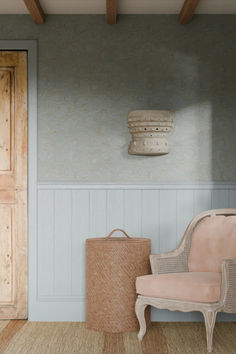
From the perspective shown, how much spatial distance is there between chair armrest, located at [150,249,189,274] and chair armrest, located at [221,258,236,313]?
572 millimetres

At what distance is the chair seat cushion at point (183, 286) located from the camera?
3236mm

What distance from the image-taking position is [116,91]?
Result: 165 inches

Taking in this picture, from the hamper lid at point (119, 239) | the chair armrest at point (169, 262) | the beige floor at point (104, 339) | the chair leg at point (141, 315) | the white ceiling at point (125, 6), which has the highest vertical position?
the white ceiling at point (125, 6)

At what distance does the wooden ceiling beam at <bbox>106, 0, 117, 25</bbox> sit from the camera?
3748mm

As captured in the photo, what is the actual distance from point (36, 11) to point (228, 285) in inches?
92.7

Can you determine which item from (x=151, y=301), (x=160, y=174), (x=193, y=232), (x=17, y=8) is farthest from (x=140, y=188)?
(x=17, y=8)

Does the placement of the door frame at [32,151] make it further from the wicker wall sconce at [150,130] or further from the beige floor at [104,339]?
the wicker wall sconce at [150,130]

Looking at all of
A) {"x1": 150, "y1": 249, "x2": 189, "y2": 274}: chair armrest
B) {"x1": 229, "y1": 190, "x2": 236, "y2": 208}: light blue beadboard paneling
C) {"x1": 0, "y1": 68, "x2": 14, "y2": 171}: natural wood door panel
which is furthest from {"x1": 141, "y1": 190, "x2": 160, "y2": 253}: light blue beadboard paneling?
{"x1": 0, "y1": 68, "x2": 14, "y2": 171}: natural wood door panel

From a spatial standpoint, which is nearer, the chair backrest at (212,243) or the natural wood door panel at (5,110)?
the chair backrest at (212,243)

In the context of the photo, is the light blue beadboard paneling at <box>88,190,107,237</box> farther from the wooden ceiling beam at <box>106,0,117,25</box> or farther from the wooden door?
the wooden ceiling beam at <box>106,0,117,25</box>

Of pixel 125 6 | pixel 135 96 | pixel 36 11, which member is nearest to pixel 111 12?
pixel 125 6

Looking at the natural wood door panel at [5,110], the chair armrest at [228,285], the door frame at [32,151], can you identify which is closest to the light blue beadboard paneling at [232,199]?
the chair armrest at [228,285]

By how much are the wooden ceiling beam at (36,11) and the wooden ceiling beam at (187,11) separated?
3.50ft

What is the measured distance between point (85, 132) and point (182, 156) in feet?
2.59
